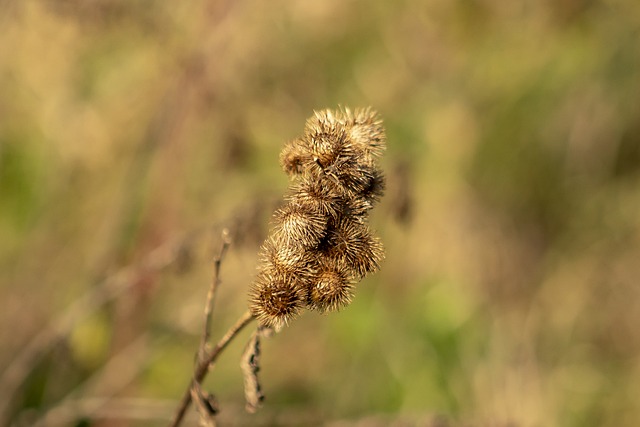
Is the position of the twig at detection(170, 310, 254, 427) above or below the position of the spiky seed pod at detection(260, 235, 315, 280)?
below

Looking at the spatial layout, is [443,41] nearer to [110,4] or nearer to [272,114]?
[272,114]

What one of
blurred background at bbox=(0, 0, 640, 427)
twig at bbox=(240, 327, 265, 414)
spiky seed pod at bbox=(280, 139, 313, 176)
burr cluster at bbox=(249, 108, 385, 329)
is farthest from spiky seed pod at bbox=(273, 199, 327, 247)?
blurred background at bbox=(0, 0, 640, 427)

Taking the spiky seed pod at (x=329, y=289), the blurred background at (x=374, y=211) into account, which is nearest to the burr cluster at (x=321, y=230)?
the spiky seed pod at (x=329, y=289)

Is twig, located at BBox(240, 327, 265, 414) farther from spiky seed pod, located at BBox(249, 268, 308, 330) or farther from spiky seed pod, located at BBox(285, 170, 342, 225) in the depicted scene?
spiky seed pod, located at BBox(285, 170, 342, 225)

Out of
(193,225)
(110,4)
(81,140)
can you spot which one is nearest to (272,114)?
(193,225)

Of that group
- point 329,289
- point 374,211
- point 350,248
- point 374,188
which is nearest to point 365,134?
point 374,188

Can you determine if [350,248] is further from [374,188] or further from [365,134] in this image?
[365,134]

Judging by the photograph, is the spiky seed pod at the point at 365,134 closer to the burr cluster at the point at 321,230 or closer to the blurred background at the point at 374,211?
the burr cluster at the point at 321,230
